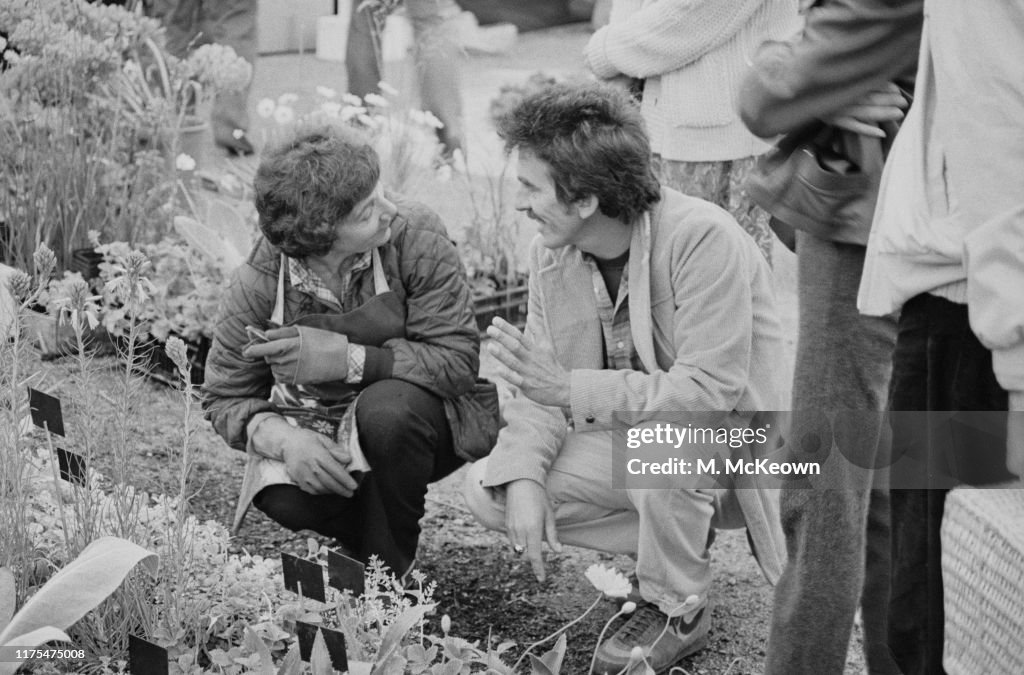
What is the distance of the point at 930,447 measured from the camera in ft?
6.74

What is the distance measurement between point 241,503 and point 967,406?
1805mm

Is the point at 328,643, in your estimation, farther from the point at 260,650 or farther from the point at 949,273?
the point at 949,273

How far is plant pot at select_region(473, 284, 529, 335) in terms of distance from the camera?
484cm

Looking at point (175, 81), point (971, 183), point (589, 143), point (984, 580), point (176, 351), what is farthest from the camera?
point (175, 81)

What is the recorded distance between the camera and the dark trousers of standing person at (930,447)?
1970 mm

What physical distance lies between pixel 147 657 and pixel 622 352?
130cm

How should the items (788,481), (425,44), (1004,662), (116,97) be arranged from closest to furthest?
(1004,662) < (788,481) < (116,97) < (425,44)

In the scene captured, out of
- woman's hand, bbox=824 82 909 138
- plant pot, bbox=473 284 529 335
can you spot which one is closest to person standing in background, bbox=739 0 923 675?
woman's hand, bbox=824 82 909 138

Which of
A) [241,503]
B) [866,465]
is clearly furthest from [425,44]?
[866,465]

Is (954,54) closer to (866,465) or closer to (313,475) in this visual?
(866,465)

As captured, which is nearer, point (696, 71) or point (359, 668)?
point (359, 668)

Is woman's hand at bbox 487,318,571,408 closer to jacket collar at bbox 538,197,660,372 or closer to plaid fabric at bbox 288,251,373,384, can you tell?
jacket collar at bbox 538,197,660,372

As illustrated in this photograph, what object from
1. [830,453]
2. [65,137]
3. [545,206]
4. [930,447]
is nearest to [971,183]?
[930,447]

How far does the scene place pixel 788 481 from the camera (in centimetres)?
246
